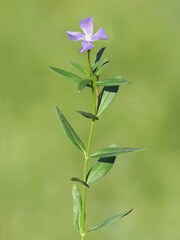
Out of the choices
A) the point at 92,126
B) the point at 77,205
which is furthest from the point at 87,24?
the point at 77,205

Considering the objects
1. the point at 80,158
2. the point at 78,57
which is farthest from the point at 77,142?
the point at 78,57

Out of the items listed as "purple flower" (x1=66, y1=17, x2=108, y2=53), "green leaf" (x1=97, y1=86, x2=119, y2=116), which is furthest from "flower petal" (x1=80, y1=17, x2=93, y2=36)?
"green leaf" (x1=97, y1=86, x2=119, y2=116)

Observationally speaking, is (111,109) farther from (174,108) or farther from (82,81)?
(82,81)

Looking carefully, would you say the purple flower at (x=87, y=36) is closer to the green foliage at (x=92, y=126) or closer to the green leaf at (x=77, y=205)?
the green foliage at (x=92, y=126)

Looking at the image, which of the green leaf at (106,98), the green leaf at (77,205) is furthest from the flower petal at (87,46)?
the green leaf at (77,205)

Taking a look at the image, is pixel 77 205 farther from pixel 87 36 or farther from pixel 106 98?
pixel 87 36

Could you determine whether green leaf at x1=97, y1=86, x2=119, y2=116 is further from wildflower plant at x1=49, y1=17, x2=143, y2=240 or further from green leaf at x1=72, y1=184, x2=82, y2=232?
green leaf at x1=72, y1=184, x2=82, y2=232

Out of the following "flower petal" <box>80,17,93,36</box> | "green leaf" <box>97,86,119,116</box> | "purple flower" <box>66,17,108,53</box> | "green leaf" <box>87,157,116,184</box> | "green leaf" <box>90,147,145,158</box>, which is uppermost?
"flower petal" <box>80,17,93,36</box>
